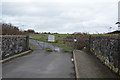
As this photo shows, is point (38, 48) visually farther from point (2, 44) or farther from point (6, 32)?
point (2, 44)

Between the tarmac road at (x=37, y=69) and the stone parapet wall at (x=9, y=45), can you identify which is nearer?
the tarmac road at (x=37, y=69)

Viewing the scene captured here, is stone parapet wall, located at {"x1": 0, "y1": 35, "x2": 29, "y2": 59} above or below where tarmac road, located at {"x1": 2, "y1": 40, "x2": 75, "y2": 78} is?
above

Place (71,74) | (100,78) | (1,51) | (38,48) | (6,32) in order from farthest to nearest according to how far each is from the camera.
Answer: (38,48)
(6,32)
(1,51)
(71,74)
(100,78)

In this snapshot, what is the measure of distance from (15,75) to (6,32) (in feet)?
32.1

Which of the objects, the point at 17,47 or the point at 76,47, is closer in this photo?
the point at 17,47

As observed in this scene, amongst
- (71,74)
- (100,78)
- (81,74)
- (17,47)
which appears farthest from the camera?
(17,47)

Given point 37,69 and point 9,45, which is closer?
point 37,69

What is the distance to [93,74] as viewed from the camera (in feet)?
26.7

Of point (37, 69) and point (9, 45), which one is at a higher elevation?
point (9, 45)

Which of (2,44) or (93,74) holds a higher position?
(2,44)

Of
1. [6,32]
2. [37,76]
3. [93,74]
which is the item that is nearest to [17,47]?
[6,32]

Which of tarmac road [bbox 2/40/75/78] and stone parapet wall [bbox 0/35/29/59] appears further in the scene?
stone parapet wall [bbox 0/35/29/59]

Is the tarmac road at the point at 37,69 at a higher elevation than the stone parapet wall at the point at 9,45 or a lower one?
lower

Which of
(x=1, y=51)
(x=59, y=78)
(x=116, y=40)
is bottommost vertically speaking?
(x=59, y=78)
